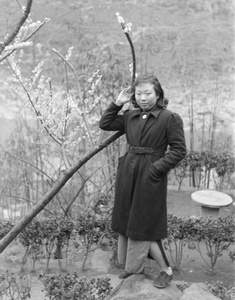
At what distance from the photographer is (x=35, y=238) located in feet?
15.6

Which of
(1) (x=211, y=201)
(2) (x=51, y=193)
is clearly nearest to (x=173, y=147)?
(2) (x=51, y=193)

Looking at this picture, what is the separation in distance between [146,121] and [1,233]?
2.21m

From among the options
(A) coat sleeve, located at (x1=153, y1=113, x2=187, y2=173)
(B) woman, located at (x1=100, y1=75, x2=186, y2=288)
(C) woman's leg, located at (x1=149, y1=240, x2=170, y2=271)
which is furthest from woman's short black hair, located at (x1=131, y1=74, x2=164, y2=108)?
(C) woman's leg, located at (x1=149, y1=240, x2=170, y2=271)

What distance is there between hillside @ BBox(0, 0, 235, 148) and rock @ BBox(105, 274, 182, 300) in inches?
312

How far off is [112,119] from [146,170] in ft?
1.51

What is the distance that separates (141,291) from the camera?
3355mm

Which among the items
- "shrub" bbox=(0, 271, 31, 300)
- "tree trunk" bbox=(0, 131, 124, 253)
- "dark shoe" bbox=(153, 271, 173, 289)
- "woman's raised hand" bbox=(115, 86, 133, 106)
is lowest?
"shrub" bbox=(0, 271, 31, 300)

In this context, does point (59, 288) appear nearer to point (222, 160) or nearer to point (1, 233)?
point (1, 233)

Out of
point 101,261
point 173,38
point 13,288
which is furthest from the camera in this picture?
point 173,38

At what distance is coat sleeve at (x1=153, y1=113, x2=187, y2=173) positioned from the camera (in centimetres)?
324

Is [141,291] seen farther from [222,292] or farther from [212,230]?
[212,230]

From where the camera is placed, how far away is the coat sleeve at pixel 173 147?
3.24 m

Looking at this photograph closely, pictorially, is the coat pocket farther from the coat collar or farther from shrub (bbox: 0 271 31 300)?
shrub (bbox: 0 271 31 300)

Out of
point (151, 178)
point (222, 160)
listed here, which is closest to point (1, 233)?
point (151, 178)
